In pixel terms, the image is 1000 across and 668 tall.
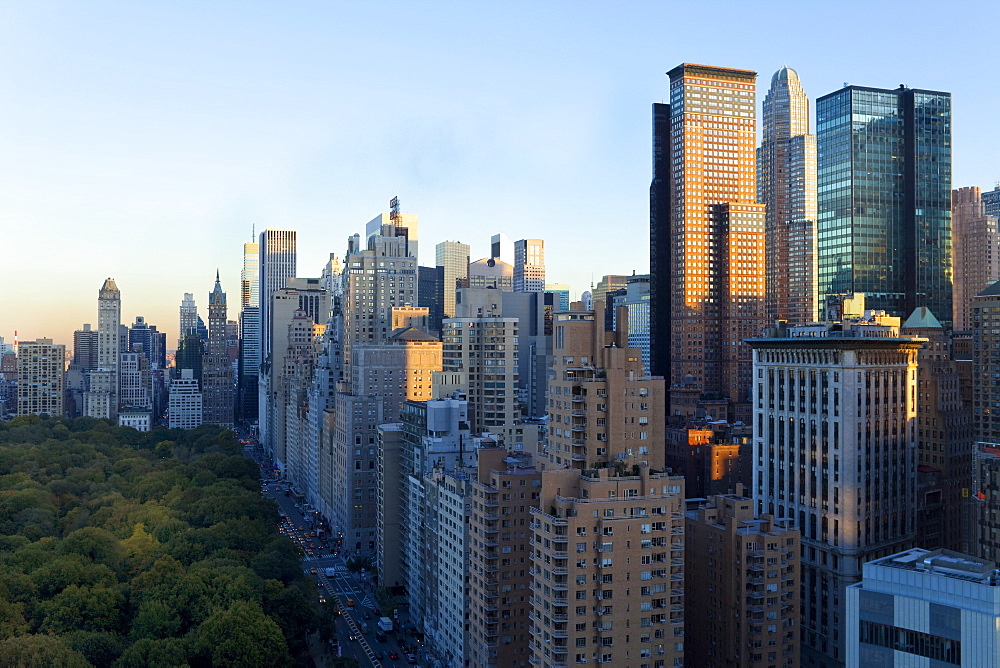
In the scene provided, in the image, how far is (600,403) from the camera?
3506 inches

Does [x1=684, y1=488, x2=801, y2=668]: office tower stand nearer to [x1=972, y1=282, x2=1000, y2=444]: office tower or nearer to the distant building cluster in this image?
the distant building cluster

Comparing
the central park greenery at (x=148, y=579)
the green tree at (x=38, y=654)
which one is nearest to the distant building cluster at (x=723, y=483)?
the central park greenery at (x=148, y=579)

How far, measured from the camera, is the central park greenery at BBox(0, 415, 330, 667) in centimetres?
8894

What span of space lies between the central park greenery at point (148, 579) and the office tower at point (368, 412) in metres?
20.7

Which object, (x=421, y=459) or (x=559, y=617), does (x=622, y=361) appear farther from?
(x=421, y=459)

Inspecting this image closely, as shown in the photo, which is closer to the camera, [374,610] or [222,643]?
[222,643]

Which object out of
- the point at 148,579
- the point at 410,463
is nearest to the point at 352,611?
the point at 410,463

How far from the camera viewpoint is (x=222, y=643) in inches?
3484

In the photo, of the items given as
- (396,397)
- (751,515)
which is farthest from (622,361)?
(396,397)

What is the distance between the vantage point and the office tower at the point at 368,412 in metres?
172

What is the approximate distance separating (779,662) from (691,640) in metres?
10.5

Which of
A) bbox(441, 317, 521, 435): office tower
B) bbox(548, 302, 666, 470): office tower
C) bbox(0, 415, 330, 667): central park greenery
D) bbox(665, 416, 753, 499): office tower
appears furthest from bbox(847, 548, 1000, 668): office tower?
bbox(665, 416, 753, 499): office tower

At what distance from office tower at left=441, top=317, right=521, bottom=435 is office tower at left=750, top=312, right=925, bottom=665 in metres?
50.3

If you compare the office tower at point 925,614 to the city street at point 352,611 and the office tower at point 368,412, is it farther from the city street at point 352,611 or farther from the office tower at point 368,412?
the office tower at point 368,412
